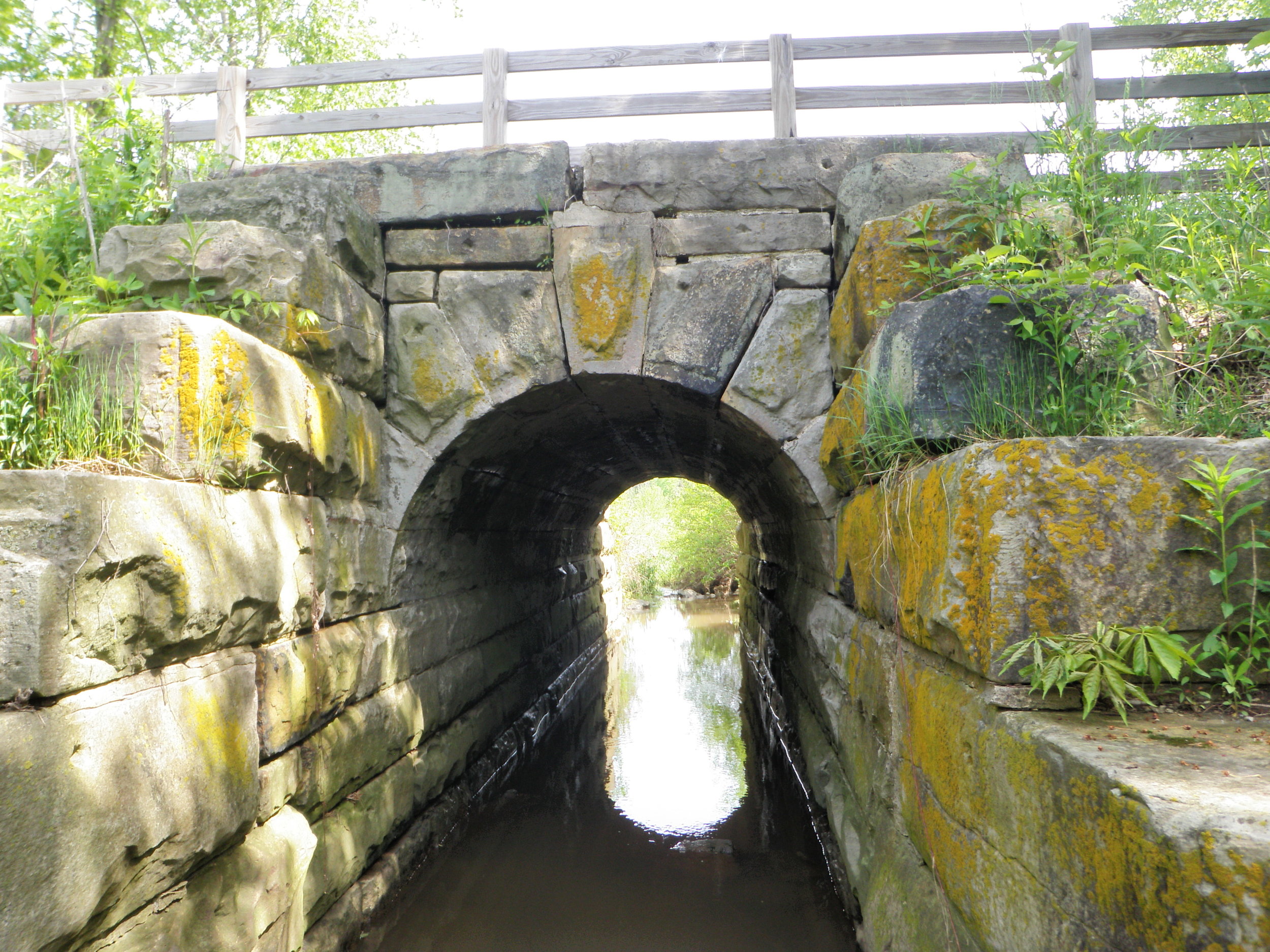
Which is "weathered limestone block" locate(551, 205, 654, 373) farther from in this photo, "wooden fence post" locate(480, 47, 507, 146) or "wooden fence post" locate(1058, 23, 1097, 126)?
"wooden fence post" locate(1058, 23, 1097, 126)

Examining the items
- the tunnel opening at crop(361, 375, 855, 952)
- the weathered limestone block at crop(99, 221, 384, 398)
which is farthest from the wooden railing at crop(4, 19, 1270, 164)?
the tunnel opening at crop(361, 375, 855, 952)

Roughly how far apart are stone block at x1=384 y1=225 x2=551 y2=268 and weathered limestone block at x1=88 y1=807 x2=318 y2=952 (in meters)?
2.50

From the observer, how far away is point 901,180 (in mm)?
3275

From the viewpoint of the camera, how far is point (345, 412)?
10.6ft

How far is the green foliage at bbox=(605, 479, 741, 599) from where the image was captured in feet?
56.2

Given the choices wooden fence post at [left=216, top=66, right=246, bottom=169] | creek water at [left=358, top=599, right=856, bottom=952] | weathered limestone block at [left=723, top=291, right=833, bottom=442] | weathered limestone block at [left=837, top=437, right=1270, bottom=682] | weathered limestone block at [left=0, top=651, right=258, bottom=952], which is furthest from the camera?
wooden fence post at [left=216, top=66, right=246, bottom=169]

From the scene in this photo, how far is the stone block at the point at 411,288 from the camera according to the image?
374cm

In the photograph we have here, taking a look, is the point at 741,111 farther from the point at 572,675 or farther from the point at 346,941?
the point at 572,675

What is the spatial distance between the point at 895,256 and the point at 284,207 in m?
2.49

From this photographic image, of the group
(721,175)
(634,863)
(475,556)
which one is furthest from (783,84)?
(634,863)

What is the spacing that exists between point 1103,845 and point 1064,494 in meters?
0.74

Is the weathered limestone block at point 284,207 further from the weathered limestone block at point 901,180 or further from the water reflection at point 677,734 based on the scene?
the water reflection at point 677,734

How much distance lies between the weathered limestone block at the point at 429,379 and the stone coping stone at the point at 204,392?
891 mm

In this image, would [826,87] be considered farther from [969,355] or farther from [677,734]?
[677,734]
